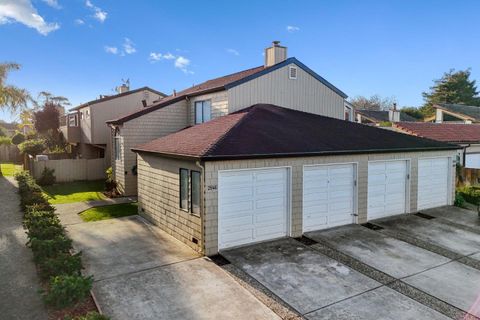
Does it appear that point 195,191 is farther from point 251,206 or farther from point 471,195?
point 471,195

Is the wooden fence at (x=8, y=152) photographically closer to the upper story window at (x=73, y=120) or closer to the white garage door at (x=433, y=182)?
the upper story window at (x=73, y=120)

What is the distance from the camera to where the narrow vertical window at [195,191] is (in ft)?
30.6

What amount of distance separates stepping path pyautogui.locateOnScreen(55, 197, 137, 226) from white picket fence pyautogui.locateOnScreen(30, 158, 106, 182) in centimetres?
668

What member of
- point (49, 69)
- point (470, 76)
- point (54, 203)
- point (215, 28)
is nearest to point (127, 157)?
point (54, 203)

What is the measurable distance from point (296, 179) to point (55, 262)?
675 centimetres

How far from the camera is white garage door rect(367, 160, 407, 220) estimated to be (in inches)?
489

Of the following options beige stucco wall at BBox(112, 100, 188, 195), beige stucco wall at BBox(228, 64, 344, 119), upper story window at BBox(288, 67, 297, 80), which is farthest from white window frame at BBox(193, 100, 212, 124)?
upper story window at BBox(288, 67, 297, 80)

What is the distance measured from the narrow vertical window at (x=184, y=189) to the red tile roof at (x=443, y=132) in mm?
17649

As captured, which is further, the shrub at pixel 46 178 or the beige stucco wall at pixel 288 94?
the shrub at pixel 46 178

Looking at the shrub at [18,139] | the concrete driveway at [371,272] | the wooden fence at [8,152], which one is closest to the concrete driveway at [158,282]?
the concrete driveway at [371,272]

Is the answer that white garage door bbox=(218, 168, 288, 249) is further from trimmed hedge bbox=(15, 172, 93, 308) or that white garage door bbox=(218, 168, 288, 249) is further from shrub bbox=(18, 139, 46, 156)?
shrub bbox=(18, 139, 46, 156)

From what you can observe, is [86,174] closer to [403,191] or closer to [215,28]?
[215,28]

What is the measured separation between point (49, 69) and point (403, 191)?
24.7 meters

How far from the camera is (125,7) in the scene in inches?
605
